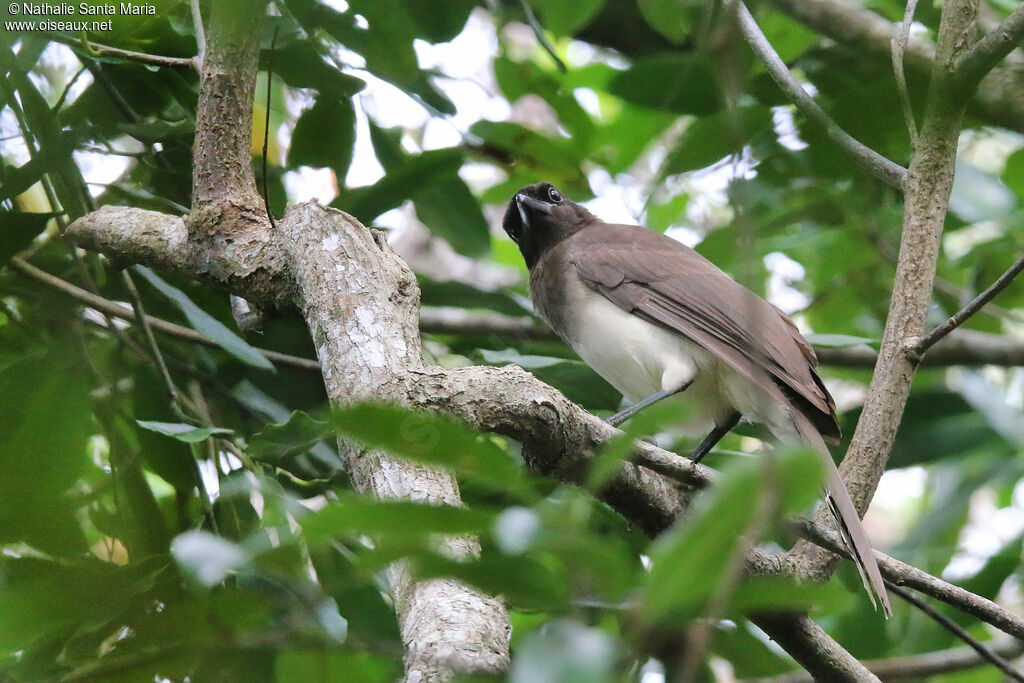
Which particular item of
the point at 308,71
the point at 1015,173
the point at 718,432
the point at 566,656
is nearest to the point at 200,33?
the point at 308,71

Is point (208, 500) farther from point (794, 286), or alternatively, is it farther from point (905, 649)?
point (794, 286)

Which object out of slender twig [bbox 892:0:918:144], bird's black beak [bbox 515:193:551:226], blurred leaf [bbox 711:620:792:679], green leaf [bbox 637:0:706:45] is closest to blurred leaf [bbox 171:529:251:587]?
blurred leaf [bbox 711:620:792:679]

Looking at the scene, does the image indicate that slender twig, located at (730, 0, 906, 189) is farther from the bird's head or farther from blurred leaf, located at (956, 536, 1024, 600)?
the bird's head

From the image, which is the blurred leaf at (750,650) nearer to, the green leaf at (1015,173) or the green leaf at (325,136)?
the green leaf at (325,136)

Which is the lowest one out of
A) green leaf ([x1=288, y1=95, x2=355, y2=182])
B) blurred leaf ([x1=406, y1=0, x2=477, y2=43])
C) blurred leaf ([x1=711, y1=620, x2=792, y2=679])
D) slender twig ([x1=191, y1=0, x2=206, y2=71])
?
blurred leaf ([x1=711, y1=620, x2=792, y2=679])

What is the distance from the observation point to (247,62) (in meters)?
2.90

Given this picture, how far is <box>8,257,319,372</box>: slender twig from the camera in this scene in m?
3.11

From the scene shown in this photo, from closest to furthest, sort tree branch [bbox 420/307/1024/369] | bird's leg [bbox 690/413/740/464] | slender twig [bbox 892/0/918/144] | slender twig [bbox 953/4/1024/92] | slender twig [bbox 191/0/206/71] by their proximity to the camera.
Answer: slender twig [bbox 953/4/1024/92] < slender twig [bbox 892/0/918/144] < slender twig [bbox 191/0/206/71] < bird's leg [bbox 690/413/740/464] < tree branch [bbox 420/307/1024/369]

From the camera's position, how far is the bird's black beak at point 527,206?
4.82 metres

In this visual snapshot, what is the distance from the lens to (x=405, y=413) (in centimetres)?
81

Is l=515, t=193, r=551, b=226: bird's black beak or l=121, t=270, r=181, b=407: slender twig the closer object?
l=121, t=270, r=181, b=407: slender twig

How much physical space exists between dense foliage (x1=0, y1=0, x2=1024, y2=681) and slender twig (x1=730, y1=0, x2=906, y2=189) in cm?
7

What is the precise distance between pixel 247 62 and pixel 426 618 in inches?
74.8

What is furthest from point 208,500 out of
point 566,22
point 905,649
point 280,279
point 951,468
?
point 951,468
